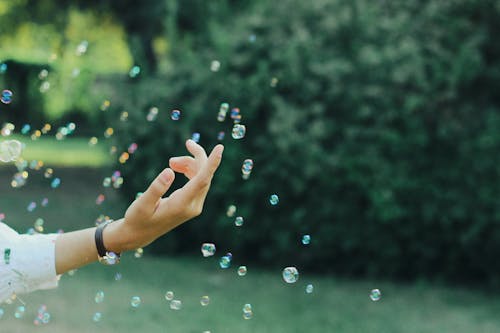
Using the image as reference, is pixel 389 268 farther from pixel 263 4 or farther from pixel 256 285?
pixel 263 4

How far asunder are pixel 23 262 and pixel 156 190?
403 mm

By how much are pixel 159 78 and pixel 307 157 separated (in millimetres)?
2162

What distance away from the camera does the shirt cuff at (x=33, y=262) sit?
2.00 m

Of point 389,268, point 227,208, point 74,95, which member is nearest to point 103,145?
point 227,208

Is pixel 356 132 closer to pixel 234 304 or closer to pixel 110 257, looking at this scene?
pixel 234 304

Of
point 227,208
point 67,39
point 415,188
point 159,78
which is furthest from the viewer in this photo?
point 67,39

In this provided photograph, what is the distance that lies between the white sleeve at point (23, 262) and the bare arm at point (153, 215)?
0.03m

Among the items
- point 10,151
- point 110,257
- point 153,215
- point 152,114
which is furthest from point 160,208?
point 152,114

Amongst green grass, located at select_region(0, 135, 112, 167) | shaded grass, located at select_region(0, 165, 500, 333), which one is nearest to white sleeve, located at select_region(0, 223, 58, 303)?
shaded grass, located at select_region(0, 165, 500, 333)

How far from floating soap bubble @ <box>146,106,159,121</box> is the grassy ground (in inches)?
61.1

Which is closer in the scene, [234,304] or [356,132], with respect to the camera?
[234,304]

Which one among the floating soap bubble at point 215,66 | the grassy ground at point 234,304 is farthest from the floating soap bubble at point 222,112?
the grassy ground at point 234,304

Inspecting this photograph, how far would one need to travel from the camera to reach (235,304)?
278 inches

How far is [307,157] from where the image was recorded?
7.70 metres
